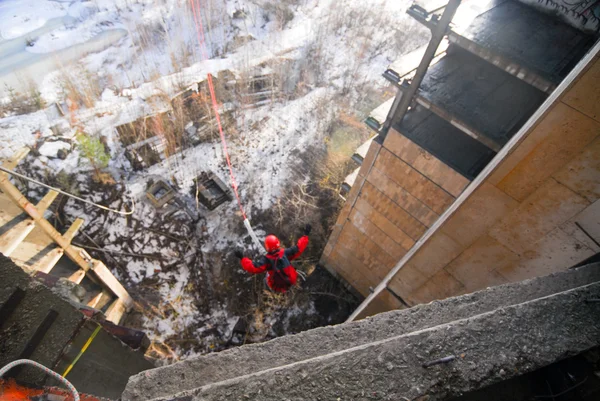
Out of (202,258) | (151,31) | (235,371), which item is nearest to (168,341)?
(202,258)

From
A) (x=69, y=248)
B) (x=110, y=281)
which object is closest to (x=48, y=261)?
(x=69, y=248)

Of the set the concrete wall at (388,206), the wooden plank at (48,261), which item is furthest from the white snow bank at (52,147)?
the concrete wall at (388,206)

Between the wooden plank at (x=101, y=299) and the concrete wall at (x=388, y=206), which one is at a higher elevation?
the concrete wall at (x=388, y=206)

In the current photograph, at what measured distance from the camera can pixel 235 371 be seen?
1573 mm

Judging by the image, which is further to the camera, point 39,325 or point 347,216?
point 347,216

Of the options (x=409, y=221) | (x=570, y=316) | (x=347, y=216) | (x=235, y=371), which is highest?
(x=570, y=316)

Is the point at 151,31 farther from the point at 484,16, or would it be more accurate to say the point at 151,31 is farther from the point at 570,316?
the point at 570,316

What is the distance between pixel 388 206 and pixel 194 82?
9.01 m

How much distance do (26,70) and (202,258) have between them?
39.2 ft

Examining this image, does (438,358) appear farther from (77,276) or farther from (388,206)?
(77,276)

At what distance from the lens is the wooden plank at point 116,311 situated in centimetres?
653

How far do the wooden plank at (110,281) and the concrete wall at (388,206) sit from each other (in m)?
4.70

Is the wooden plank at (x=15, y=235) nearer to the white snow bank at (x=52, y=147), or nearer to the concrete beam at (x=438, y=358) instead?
the concrete beam at (x=438, y=358)

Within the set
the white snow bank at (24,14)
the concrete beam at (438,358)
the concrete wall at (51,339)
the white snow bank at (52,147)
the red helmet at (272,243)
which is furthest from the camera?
the white snow bank at (24,14)
